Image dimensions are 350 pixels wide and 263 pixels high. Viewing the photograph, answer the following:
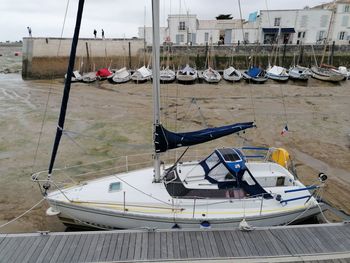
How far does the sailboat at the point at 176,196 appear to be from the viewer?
691 cm

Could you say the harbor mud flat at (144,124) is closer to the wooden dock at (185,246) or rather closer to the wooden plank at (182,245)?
the wooden dock at (185,246)

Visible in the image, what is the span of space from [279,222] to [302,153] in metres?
7.24

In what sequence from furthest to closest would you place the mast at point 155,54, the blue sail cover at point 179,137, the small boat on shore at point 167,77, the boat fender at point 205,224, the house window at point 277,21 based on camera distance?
the house window at point 277,21, the small boat on shore at point 167,77, the blue sail cover at point 179,137, the boat fender at point 205,224, the mast at point 155,54

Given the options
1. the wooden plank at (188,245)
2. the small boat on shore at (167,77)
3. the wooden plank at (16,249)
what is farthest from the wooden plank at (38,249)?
the small boat on shore at (167,77)

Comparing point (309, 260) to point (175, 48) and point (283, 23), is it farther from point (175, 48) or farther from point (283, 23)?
point (283, 23)

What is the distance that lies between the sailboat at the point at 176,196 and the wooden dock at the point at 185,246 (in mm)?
495

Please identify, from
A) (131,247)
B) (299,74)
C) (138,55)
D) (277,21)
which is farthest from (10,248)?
(277,21)

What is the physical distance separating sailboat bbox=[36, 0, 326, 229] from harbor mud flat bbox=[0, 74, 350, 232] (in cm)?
171

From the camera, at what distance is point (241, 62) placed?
4003 cm

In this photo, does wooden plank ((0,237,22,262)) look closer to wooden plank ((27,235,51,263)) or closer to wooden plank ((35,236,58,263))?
wooden plank ((27,235,51,263))

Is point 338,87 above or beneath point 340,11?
beneath

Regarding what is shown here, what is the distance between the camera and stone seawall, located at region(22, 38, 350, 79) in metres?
38.5

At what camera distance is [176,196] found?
24.2 ft

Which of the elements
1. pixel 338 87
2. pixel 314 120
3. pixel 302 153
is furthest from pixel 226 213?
pixel 338 87
